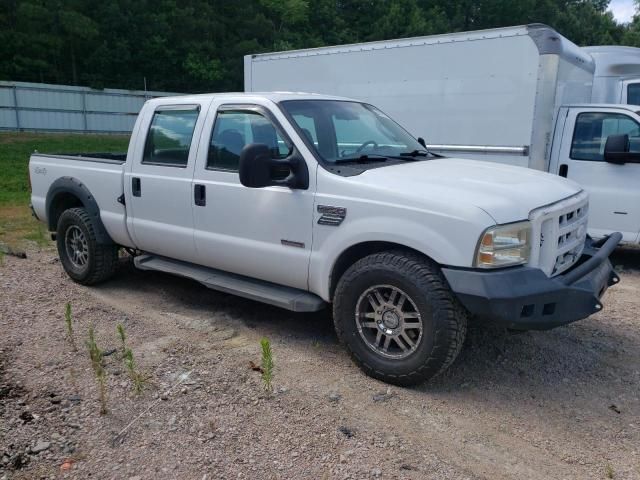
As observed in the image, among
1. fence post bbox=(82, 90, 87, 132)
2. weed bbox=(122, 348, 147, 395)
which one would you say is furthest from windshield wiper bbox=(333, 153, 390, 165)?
fence post bbox=(82, 90, 87, 132)

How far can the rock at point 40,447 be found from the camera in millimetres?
3090

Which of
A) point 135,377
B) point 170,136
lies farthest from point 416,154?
point 135,377

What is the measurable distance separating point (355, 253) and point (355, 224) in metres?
0.25

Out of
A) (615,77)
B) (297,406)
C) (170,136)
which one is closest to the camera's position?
(297,406)

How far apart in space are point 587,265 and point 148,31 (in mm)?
33851

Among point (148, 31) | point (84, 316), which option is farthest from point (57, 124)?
point (84, 316)

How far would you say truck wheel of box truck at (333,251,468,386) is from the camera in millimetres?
3504

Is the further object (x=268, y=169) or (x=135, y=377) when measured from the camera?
(x=268, y=169)

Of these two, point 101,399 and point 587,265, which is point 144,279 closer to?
point 101,399

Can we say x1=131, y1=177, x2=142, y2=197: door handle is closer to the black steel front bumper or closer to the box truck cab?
the black steel front bumper

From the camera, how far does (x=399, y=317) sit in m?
3.71

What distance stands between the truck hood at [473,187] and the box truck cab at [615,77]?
6.29 m

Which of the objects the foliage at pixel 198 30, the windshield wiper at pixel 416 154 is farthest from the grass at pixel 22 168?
the foliage at pixel 198 30

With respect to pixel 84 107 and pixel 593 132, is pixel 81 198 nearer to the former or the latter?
pixel 593 132
